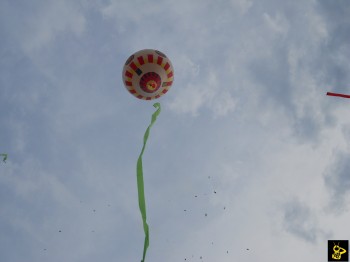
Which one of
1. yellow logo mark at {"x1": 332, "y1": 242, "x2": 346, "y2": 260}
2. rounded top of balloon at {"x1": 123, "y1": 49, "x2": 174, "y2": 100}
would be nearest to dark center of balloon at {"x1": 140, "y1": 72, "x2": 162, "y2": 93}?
rounded top of balloon at {"x1": 123, "y1": 49, "x2": 174, "y2": 100}

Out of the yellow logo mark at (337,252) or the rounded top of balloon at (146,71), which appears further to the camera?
the rounded top of balloon at (146,71)

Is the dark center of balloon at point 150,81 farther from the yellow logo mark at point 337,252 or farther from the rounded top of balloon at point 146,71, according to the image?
the yellow logo mark at point 337,252

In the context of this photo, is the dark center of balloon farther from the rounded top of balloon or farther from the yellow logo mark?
the yellow logo mark

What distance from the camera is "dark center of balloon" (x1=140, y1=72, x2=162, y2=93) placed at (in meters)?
22.0

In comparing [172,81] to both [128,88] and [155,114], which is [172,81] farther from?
[155,114]

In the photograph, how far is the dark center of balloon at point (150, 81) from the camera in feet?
72.1

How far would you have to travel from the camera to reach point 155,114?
18.4m

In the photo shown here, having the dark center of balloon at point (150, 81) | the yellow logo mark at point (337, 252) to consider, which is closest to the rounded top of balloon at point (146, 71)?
the dark center of balloon at point (150, 81)

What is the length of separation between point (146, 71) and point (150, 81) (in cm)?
56

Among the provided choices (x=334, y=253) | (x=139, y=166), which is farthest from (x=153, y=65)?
(x=334, y=253)

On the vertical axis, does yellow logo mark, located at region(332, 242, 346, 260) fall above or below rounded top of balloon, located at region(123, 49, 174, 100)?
below

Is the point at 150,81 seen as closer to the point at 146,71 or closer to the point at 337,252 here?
the point at 146,71

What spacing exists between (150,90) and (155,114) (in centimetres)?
427

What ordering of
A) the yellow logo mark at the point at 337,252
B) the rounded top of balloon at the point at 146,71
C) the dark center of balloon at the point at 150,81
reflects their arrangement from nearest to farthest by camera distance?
the yellow logo mark at the point at 337,252 → the rounded top of balloon at the point at 146,71 → the dark center of balloon at the point at 150,81
